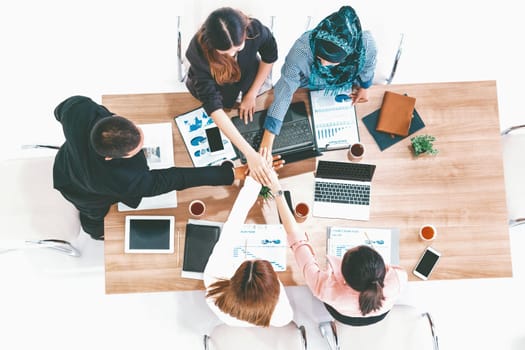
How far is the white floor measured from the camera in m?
3.03

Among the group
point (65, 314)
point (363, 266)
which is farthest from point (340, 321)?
point (65, 314)

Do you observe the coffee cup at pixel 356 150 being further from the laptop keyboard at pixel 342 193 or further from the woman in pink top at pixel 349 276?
the woman in pink top at pixel 349 276

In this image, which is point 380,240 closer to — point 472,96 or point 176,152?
point 472,96

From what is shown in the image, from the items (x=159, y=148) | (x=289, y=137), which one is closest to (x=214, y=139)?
(x=159, y=148)

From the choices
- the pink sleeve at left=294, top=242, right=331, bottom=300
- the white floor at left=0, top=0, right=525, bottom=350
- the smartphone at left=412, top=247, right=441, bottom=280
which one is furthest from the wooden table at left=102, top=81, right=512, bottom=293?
the white floor at left=0, top=0, right=525, bottom=350

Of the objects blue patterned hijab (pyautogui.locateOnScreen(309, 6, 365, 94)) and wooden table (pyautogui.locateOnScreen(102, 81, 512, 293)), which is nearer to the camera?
blue patterned hijab (pyautogui.locateOnScreen(309, 6, 365, 94))

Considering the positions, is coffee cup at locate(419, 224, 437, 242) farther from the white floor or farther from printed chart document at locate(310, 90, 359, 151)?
the white floor

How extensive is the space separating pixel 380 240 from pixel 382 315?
15.5 inches

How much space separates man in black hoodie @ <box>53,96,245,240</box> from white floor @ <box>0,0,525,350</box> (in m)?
1.08

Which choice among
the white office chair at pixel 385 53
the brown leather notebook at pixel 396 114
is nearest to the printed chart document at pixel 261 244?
the brown leather notebook at pixel 396 114

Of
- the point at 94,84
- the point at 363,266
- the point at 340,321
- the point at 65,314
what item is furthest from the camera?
the point at 94,84

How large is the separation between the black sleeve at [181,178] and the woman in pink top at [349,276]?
0.24 meters

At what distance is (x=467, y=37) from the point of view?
11.5 feet

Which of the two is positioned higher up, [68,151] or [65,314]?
[68,151]
